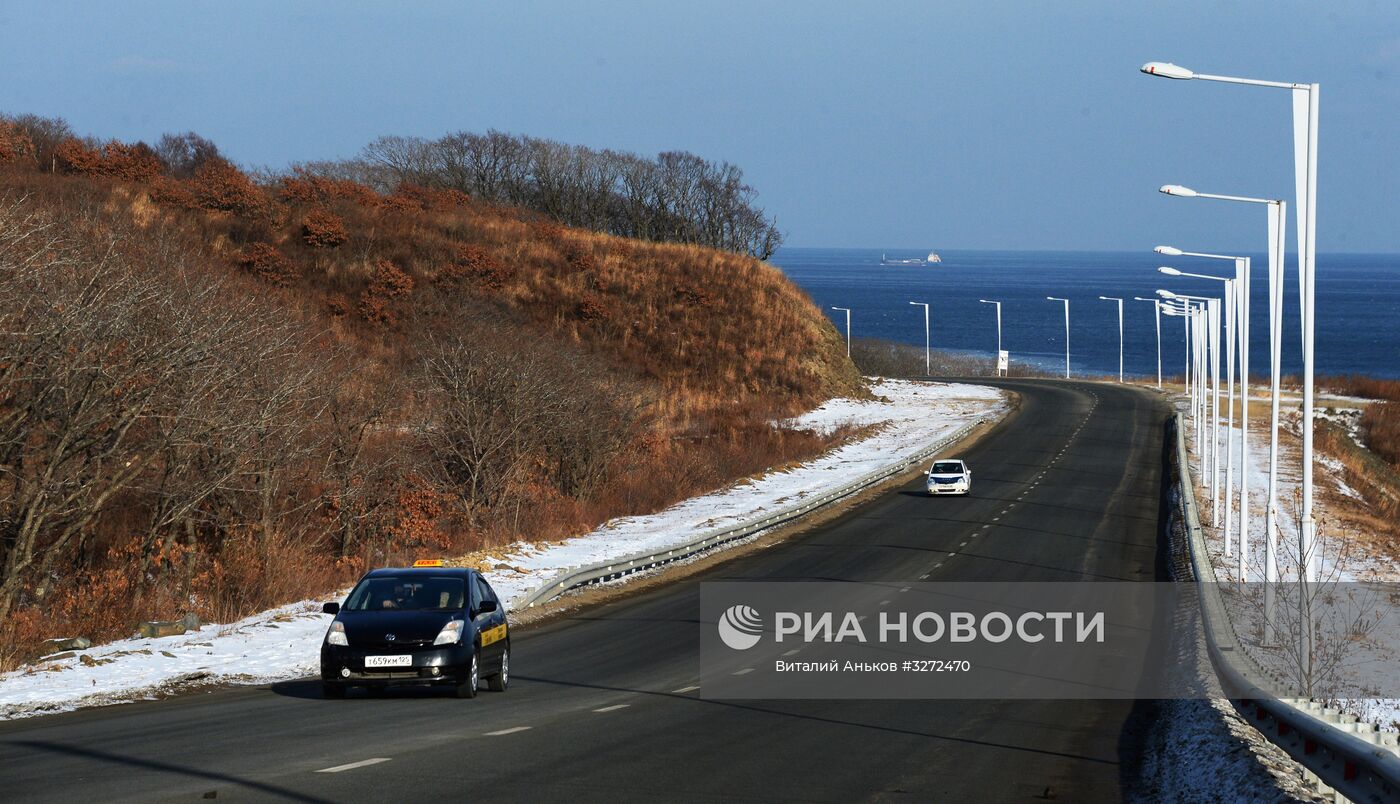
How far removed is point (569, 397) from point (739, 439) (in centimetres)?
2213

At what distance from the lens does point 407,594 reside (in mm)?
17641

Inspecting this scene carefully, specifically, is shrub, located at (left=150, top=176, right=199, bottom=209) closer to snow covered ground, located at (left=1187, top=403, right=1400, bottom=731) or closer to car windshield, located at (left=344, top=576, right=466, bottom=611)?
snow covered ground, located at (left=1187, top=403, right=1400, bottom=731)

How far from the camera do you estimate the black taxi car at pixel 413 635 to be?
Result: 16.6 meters

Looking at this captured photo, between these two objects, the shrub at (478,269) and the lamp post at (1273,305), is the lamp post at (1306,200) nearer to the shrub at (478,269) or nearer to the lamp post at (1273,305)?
the lamp post at (1273,305)

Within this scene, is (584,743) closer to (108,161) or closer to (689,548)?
(689,548)

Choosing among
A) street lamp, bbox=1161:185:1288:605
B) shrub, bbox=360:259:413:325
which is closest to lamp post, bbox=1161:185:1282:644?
street lamp, bbox=1161:185:1288:605

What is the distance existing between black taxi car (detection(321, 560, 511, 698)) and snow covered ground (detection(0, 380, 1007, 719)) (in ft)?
8.20

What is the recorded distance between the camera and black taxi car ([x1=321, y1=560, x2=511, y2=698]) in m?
16.6

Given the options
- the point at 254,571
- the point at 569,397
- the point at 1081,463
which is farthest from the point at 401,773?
the point at 1081,463

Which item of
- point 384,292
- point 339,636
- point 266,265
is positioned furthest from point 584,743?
point 266,265

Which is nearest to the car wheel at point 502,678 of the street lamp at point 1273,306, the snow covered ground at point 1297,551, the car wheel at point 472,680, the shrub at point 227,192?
the car wheel at point 472,680

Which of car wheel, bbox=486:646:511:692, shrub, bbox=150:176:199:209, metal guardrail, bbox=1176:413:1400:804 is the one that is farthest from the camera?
shrub, bbox=150:176:199:209

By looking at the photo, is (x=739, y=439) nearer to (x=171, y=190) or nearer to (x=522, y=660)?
(x=171, y=190)

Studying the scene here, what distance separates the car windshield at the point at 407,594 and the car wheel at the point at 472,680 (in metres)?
0.65
